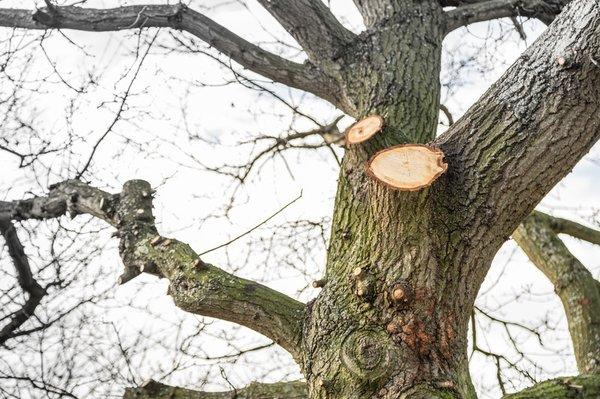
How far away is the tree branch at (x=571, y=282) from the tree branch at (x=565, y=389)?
1.11 m

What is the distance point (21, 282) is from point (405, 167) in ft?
10.1

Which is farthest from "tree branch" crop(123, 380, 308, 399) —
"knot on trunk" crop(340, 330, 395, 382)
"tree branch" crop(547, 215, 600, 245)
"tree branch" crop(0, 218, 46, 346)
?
"tree branch" crop(547, 215, 600, 245)

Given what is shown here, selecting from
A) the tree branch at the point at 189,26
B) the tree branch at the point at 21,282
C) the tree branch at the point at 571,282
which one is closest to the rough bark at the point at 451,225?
the tree branch at the point at 189,26

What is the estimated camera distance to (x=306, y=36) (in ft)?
12.6

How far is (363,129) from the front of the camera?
234 centimetres

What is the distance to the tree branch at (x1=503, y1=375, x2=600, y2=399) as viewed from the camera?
8.14 feet

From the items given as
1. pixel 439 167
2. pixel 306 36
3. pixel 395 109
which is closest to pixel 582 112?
pixel 439 167

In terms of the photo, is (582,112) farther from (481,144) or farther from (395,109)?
(395,109)

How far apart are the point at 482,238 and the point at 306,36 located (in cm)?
188

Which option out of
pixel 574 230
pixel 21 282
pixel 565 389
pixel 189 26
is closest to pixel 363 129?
pixel 565 389

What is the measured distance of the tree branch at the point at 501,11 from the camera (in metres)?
4.25

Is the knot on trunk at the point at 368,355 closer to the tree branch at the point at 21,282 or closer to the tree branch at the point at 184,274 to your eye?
the tree branch at the point at 184,274

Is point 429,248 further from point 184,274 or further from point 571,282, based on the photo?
Answer: point 571,282

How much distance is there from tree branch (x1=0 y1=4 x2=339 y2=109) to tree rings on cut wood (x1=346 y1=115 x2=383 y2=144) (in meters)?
1.50
